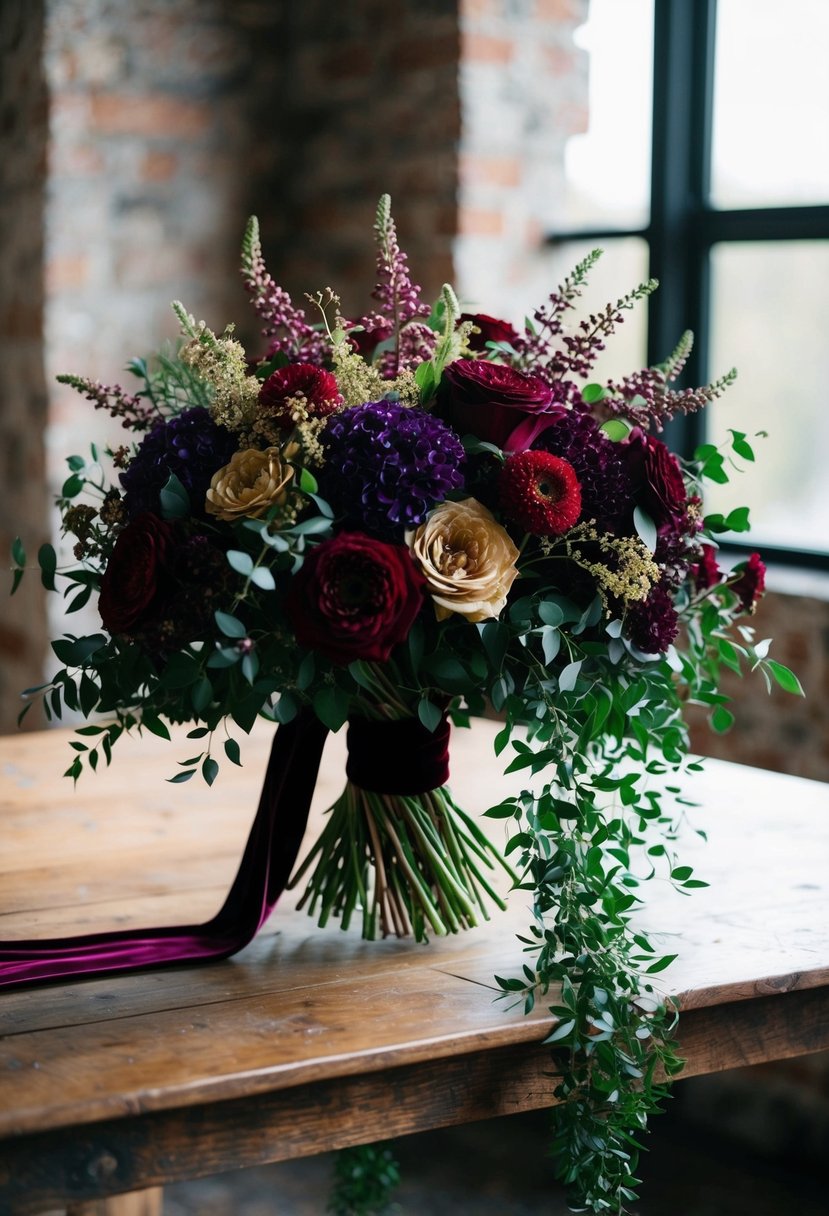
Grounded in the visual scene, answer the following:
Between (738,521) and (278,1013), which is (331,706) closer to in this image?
(278,1013)

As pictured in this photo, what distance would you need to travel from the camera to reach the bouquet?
1216 mm

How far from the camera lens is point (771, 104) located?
2838 millimetres

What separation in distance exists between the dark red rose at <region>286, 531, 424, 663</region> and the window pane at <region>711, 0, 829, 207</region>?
191 cm

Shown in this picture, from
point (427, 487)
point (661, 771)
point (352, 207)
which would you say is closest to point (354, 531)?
point (427, 487)

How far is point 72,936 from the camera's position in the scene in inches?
56.5

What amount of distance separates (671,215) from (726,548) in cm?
69

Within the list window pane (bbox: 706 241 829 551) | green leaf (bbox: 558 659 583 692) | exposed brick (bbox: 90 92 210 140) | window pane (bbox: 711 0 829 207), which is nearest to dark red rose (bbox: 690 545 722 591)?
green leaf (bbox: 558 659 583 692)

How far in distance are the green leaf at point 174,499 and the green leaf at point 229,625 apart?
12 cm

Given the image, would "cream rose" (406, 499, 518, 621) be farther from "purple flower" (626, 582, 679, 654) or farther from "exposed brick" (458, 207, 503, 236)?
"exposed brick" (458, 207, 503, 236)

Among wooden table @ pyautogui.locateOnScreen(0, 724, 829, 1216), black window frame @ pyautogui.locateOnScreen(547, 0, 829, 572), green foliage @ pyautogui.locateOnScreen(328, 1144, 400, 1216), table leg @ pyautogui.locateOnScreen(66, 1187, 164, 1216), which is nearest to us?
wooden table @ pyautogui.locateOnScreen(0, 724, 829, 1216)

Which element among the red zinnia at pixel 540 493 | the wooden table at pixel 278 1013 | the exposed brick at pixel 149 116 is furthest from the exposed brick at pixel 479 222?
the red zinnia at pixel 540 493

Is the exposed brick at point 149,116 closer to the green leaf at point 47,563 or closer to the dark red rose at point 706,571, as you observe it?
the green leaf at point 47,563

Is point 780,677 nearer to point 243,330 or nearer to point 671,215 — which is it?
point 671,215

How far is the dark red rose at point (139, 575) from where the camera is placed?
1245 mm
